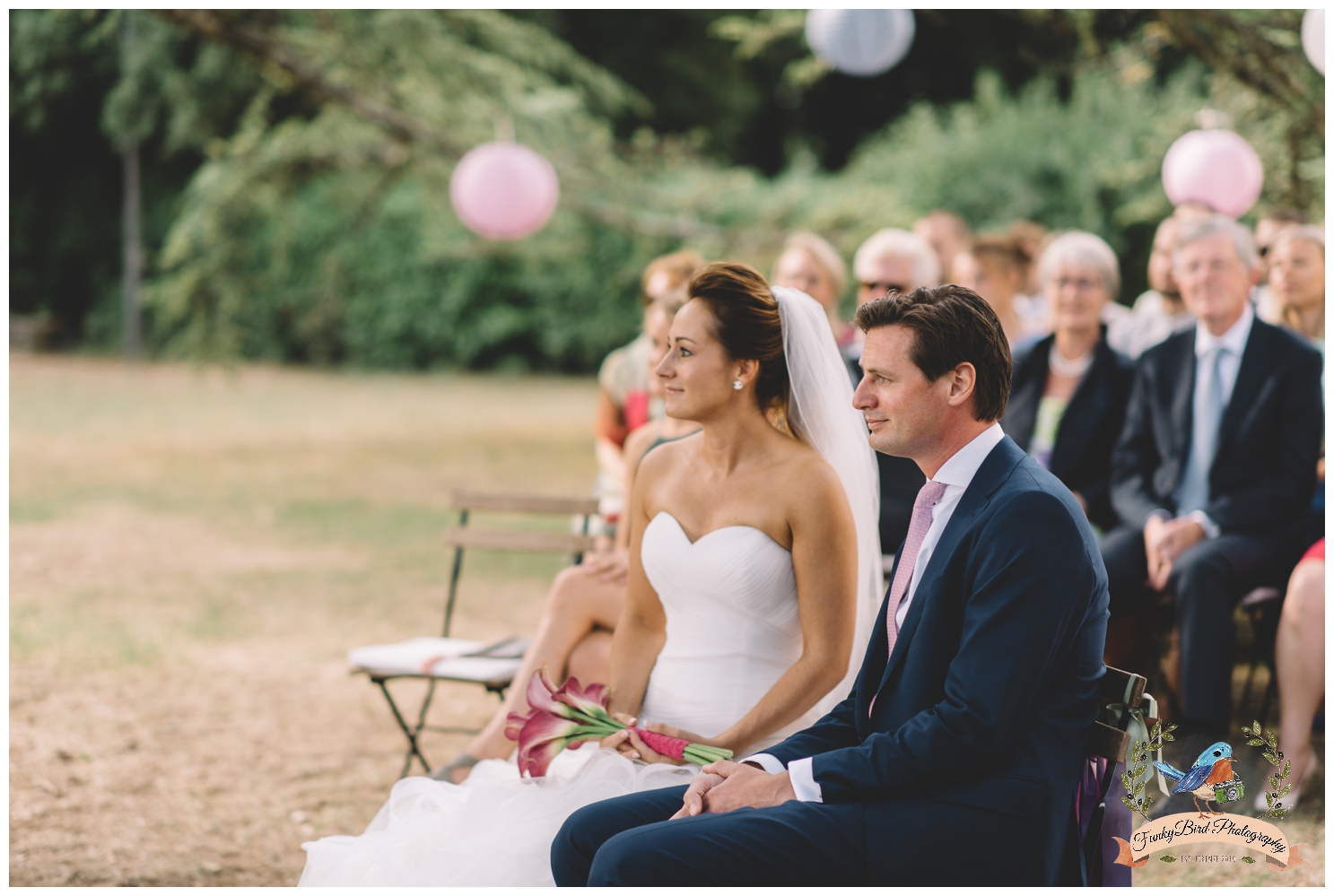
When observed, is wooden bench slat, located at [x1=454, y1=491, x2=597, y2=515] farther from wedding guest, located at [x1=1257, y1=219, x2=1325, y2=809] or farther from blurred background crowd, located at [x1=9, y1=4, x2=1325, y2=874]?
wedding guest, located at [x1=1257, y1=219, x2=1325, y2=809]

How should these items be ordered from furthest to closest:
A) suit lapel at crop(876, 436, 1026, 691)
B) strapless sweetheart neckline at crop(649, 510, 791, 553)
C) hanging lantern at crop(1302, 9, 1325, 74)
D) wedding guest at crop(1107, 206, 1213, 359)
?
wedding guest at crop(1107, 206, 1213, 359), hanging lantern at crop(1302, 9, 1325, 74), strapless sweetheart neckline at crop(649, 510, 791, 553), suit lapel at crop(876, 436, 1026, 691)

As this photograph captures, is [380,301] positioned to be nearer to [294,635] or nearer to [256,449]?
[256,449]

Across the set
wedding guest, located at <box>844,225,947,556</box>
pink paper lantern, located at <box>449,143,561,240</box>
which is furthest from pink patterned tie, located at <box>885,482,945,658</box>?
pink paper lantern, located at <box>449,143,561,240</box>

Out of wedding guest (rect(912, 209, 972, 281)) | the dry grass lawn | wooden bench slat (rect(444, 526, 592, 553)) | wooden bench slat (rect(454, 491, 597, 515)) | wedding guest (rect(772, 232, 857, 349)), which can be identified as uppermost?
wedding guest (rect(912, 209, 972, 281))

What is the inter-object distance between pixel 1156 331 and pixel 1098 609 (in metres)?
4.40

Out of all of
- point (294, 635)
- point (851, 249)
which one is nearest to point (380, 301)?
point (851, 249)

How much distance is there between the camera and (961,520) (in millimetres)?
2174

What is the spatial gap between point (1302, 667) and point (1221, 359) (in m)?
1.18

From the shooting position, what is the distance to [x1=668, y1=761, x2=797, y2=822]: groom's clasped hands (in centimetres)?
226

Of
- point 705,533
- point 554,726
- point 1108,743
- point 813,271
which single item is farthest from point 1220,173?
point 554,726

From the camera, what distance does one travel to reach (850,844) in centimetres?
214

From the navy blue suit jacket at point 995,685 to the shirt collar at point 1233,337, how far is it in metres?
2.66

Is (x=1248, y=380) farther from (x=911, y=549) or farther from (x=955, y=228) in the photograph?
(x=955, y=228)

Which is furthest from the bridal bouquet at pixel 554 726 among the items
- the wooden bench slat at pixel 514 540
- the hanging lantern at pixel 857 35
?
the hanging lantern at pixel 857 35
